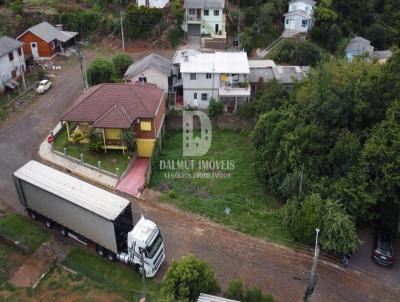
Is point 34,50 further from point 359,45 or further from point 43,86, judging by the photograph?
point 359,45

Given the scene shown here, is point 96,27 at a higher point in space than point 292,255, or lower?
higher

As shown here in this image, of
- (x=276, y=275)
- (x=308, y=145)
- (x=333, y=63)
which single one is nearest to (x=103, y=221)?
(x=276, y=275)

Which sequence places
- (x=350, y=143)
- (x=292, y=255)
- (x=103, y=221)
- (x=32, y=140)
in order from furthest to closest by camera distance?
(x=32, y=140)
(x=350, y=143)
(x=292, y=255)
(x=103, y=221)

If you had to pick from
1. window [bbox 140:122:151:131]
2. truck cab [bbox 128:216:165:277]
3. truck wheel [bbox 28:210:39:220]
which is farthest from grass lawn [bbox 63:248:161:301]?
window [bbox 140:122:151:131]

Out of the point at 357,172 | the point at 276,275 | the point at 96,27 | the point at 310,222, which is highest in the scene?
the point at 96,27

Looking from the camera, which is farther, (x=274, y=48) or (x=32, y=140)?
(x=274, y=48)

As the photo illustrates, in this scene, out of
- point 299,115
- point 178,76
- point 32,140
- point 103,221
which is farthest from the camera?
point 178,76

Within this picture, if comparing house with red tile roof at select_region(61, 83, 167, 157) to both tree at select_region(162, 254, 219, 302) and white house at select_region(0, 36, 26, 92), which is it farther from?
tree at select_region(162, 254, 219, 302)

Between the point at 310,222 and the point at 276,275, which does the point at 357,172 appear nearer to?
the point at 310,222
